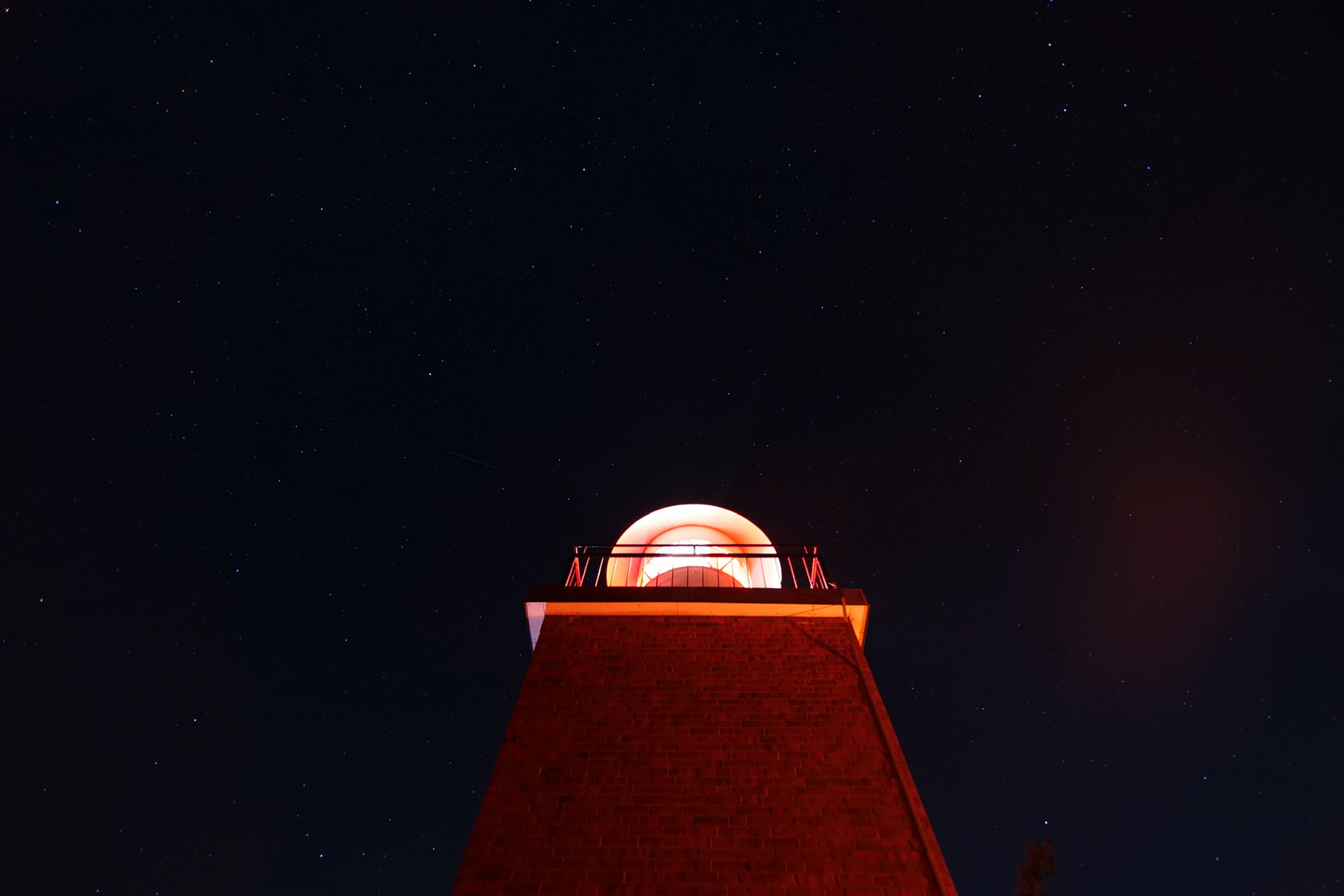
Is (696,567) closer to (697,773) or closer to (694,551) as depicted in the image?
(694,551)

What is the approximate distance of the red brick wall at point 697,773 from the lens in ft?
15.4

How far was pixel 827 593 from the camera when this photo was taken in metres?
6.98

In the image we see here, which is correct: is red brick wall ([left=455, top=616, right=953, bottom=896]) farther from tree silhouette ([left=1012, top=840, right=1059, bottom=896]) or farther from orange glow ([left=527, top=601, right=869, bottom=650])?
tree silhouette ([left=1012, top=840, right=1059, bottom=896])

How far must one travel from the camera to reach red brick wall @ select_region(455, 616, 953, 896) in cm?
470

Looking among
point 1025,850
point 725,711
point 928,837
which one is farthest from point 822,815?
point 1025,850

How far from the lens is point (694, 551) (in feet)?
28.1

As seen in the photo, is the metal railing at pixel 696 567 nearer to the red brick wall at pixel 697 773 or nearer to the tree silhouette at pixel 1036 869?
the red brick wall at pixel 697 773

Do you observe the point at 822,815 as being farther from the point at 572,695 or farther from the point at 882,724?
the point at 572,695

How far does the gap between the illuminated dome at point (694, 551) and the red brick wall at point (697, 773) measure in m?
1.41

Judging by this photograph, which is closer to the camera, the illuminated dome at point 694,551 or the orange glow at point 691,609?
the orange glow at point 691,609

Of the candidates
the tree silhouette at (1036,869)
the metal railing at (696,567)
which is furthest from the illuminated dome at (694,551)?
the tree silhouette at (1036,869)

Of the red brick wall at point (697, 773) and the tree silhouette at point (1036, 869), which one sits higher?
the tree silhouette at point (1036, 869)

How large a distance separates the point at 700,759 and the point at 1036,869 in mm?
10914

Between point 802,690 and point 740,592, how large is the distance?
3.74ft
